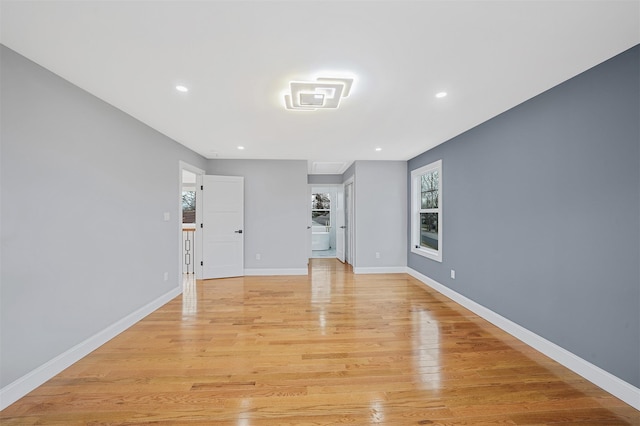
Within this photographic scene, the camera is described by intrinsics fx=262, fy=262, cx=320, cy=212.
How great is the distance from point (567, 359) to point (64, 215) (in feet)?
14.1

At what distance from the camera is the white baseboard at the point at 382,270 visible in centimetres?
539

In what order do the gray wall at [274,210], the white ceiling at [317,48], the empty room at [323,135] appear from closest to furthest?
1. the white ceiling at [317,48]
2. the empty room at [323,135]
3. the gray wall at [274,210]

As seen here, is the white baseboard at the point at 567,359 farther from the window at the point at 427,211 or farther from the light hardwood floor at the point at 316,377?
the window at the point at 427,211

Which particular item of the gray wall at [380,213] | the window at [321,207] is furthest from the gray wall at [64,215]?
the window at [321,207]

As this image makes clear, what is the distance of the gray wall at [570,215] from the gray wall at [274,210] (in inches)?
123

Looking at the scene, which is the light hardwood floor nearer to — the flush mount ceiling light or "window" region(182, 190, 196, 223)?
the flush mount ceiling light

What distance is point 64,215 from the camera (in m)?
2.13

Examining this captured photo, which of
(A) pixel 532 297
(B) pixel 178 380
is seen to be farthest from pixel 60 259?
(A) pixel 532 297

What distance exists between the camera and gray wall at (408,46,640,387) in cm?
179

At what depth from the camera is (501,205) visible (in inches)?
116

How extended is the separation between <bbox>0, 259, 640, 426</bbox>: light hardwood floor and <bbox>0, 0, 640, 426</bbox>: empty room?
2 centimetres

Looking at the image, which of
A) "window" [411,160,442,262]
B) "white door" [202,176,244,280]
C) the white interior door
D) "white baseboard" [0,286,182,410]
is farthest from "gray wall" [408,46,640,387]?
"white baseboard" [0,286,182,410]

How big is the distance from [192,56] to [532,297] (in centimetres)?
356

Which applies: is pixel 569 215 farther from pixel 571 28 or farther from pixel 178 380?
pixel 178 380
